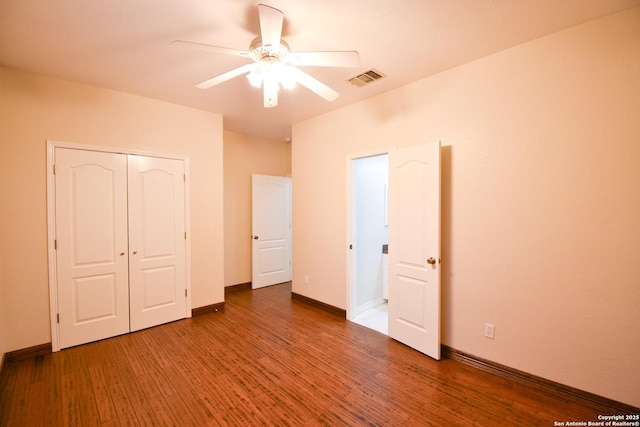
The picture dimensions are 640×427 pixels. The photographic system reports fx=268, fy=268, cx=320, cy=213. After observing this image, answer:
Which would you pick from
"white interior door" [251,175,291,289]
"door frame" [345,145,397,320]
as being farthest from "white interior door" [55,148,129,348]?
"door frame" [345,145,397,320]

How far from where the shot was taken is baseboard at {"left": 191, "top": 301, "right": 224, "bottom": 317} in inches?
143

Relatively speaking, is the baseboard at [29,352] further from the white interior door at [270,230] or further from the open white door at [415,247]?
the open white door at [415,247]

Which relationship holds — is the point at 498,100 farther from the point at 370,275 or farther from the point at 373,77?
the point at 370,275

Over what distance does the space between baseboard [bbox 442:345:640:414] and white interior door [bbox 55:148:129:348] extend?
364cm

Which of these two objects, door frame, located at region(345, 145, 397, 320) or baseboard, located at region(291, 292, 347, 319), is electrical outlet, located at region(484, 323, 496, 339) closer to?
door frame, located at region(345, 145, 397, 320)

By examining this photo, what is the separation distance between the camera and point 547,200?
210cm

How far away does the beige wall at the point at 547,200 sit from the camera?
1836 millimetres

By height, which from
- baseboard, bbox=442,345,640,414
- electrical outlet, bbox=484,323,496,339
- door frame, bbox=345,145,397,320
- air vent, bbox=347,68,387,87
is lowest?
baseboard, bbox=442,345,640,414

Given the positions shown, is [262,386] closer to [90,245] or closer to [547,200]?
[90,245]

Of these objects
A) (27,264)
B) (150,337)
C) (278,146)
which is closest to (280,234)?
(278,146)

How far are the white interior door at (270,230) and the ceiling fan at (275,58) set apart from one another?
3.02 metres

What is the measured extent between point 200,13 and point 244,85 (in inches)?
41.8

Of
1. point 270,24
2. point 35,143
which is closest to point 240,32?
point 270,24

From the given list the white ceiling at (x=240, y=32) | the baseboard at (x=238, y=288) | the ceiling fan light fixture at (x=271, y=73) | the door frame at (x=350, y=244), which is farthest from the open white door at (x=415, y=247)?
the baseboard at (x=238, y=288)
